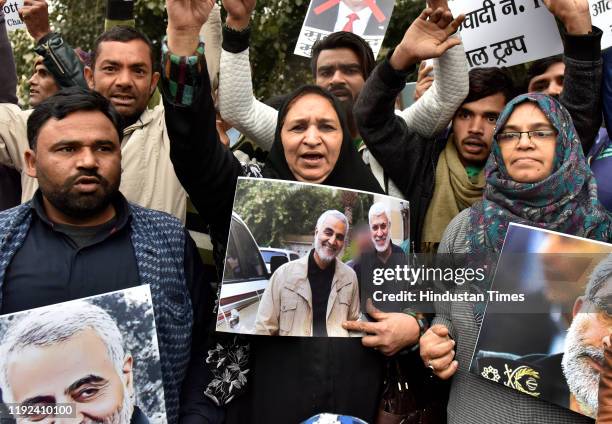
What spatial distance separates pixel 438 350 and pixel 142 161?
1464 mm

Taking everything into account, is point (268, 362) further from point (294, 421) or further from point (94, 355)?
point (94, 355)

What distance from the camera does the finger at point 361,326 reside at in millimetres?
2258

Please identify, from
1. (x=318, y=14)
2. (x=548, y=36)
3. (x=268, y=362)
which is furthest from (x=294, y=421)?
(x=318, y=14)

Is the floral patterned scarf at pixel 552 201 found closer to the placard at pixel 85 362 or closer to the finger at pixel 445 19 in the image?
the finger at pixel 445 19

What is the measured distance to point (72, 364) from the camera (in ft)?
6.51

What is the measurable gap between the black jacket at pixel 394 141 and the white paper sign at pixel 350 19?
122cm

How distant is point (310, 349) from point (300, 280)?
0.25 m

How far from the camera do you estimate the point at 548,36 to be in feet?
10.6

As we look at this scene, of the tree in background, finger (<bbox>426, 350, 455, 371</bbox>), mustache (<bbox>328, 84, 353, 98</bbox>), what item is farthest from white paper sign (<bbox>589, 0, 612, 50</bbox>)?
the tree in background

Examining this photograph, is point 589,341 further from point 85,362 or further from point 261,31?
point 261,31

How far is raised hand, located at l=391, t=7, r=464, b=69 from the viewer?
2652mm

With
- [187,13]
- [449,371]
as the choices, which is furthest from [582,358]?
[187,13]

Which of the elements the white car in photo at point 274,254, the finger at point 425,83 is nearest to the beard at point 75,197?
the white car in photo at point 274,254

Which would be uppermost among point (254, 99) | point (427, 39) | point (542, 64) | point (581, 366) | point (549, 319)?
point (427, 39)
